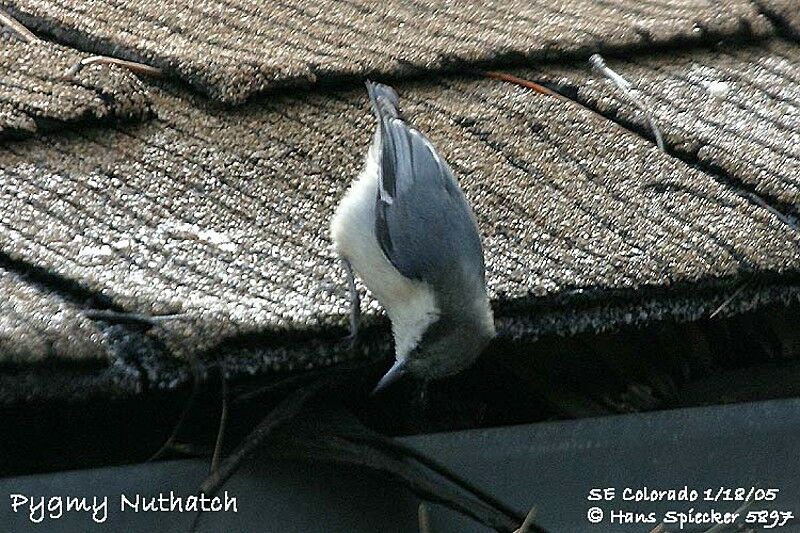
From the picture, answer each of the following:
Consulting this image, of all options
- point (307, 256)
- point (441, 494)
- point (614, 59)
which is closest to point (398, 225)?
point (614, 59)

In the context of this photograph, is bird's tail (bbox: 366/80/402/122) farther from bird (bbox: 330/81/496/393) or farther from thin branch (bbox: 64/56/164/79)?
thin branch (bbox: 64/56/164/79)

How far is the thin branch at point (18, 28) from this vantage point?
1.97 metres

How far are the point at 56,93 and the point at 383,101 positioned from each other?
48 cm

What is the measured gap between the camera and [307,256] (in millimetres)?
1546

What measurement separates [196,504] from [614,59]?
116 centimetres

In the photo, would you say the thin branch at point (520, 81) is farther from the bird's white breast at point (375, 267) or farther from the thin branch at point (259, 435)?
the thin branch at point (259, 435)

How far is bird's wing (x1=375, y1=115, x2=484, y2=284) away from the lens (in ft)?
5.67

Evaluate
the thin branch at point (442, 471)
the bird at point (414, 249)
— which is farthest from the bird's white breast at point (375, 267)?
the thin branch at point (442, 471)

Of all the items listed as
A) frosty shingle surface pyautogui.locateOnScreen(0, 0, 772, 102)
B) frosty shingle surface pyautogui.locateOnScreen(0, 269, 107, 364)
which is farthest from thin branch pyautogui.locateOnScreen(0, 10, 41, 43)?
frosty shingle surface pyautogui.locateOnScreen(0, 269, 107, 364)

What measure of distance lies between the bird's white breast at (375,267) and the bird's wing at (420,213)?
38mm

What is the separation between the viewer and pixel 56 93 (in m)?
1.80

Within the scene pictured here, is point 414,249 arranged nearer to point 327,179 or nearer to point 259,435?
point 327,179

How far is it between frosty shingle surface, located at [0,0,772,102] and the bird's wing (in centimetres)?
16

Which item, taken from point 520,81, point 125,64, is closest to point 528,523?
point 520,81
